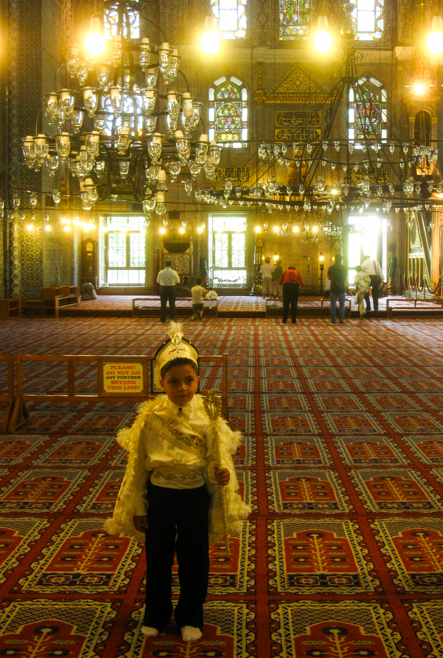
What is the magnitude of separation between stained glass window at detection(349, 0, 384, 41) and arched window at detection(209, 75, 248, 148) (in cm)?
360

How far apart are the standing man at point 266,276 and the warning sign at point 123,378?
14.1 meters

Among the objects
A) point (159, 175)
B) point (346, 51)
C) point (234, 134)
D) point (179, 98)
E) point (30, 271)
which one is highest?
point (234, 134)

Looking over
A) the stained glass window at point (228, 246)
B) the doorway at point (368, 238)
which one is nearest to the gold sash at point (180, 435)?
the stained glass window at point (228, 246)

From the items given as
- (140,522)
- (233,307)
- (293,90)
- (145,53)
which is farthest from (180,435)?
(293,90)

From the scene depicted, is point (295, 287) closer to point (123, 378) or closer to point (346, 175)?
point (346, 175)

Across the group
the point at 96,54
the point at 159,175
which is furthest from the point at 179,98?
the point at 159,175

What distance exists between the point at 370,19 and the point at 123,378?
60.9 feet

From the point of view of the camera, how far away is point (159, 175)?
9.18 m

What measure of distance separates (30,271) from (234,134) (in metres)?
8.31

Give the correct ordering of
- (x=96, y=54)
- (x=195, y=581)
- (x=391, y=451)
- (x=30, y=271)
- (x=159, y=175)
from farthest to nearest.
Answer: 1. (x=30, y=271)
2. (x=159, y=175)
3. (x=96, y=54)
4. (x=391, y=451)
5. (x=195, y=581)

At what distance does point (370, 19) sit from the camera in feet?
68.1

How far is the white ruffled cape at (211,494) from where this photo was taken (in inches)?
88.0

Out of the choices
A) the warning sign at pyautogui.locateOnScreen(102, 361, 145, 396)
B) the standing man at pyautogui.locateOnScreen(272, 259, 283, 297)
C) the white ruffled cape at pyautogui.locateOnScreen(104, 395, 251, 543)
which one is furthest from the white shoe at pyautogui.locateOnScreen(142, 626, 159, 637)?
the standing man at pyautogui.locateOnScreen(272, 259, 283, 297)

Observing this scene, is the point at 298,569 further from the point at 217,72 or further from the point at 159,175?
the point at 217,72
